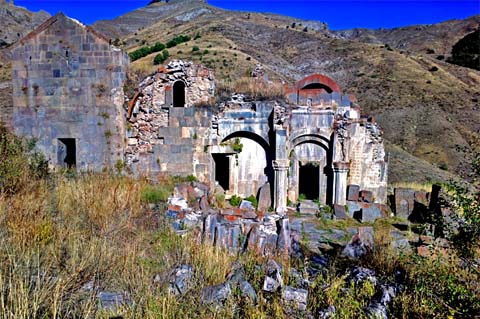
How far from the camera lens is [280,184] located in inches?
476

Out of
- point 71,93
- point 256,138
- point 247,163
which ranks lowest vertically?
point 247,163

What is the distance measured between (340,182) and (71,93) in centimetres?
944

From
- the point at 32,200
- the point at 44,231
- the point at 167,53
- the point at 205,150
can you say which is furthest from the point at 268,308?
the point at 167,53

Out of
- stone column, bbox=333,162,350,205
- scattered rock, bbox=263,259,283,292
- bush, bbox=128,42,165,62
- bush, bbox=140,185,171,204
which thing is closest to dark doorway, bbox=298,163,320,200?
stone column, bbox=333,162,350,205

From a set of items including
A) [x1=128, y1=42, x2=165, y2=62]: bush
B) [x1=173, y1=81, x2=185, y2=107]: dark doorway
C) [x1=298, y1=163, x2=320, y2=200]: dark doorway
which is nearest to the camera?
[x1=298, y1=163, x2=320, y2=200]: dark doorway

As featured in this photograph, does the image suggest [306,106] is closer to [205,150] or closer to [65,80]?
[205,150]

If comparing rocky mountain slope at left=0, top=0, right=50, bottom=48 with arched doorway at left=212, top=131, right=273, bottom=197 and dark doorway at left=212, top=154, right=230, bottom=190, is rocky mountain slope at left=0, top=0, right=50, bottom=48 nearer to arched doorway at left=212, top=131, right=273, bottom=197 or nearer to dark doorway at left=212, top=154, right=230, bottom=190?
dark doorway at left=212, top=154, right=230, bottom=190

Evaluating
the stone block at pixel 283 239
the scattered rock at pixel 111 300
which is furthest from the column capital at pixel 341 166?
the scattered rock at pixel 111 300

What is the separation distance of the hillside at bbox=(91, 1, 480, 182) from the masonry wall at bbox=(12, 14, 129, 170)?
6.01ft

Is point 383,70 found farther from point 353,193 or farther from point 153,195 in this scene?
point 153,195

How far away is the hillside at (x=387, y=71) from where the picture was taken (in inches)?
1073

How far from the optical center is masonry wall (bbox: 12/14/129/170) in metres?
11.3

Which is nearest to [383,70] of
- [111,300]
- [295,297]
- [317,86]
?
[317,86]

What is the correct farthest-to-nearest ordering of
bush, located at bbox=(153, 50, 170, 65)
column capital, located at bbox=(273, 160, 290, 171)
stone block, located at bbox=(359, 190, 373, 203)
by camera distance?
bush, located at bbox=(153, 50, 170, 65) → stone block, located at bbox=(359, 190, 373, 203) → column capital, located at bbox=(273, 160, 290, 171)
